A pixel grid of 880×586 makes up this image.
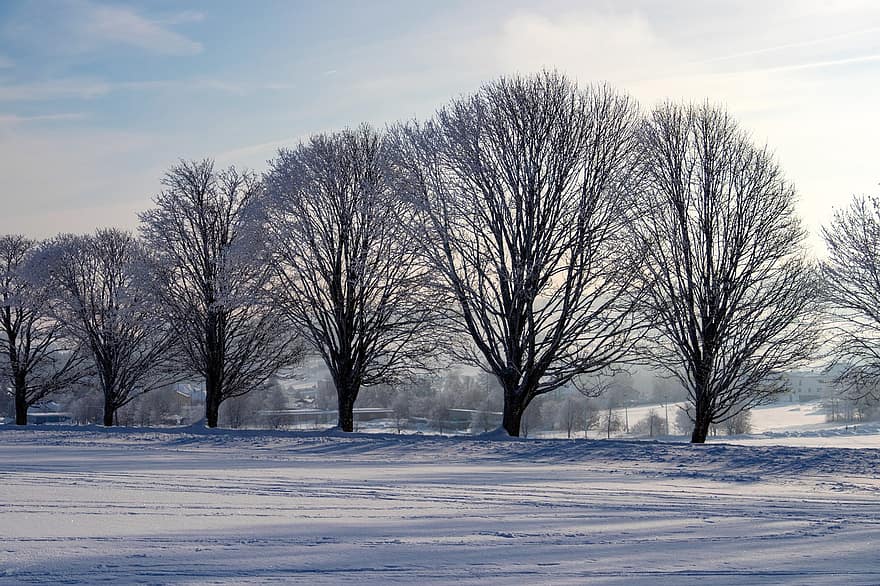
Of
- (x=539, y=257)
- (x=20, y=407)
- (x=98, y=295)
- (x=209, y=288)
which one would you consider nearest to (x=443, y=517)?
(x=539, y=257)

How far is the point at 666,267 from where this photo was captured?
73.2 feet

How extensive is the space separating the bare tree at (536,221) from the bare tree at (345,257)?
259cm

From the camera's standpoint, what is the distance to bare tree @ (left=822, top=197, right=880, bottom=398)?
894 inches

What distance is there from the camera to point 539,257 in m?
20.5

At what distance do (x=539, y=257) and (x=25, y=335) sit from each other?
27299 mm

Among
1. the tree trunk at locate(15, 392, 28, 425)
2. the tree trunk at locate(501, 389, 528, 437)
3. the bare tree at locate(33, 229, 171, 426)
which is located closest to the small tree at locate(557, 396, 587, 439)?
the bare tree at locate(33, 229, 171, 426)

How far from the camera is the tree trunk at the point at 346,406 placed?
24.3 metres

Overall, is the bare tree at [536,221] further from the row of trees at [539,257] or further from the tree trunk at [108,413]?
the tree trunk at [108,413]

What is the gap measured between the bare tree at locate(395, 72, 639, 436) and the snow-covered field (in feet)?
19.8

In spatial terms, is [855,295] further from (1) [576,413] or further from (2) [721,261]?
(1) [576,413]

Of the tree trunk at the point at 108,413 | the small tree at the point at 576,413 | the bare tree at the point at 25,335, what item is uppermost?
the bare tree at the point at 25,335

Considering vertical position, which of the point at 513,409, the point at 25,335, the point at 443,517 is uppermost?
the point at 25,335

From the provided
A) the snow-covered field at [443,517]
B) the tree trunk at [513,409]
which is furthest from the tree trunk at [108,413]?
the tree trunk at [513,409]

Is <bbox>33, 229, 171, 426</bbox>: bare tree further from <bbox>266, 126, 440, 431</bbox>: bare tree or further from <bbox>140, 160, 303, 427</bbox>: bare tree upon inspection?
<bbox>266, 126, 440, 431</bbox>: bare tree
